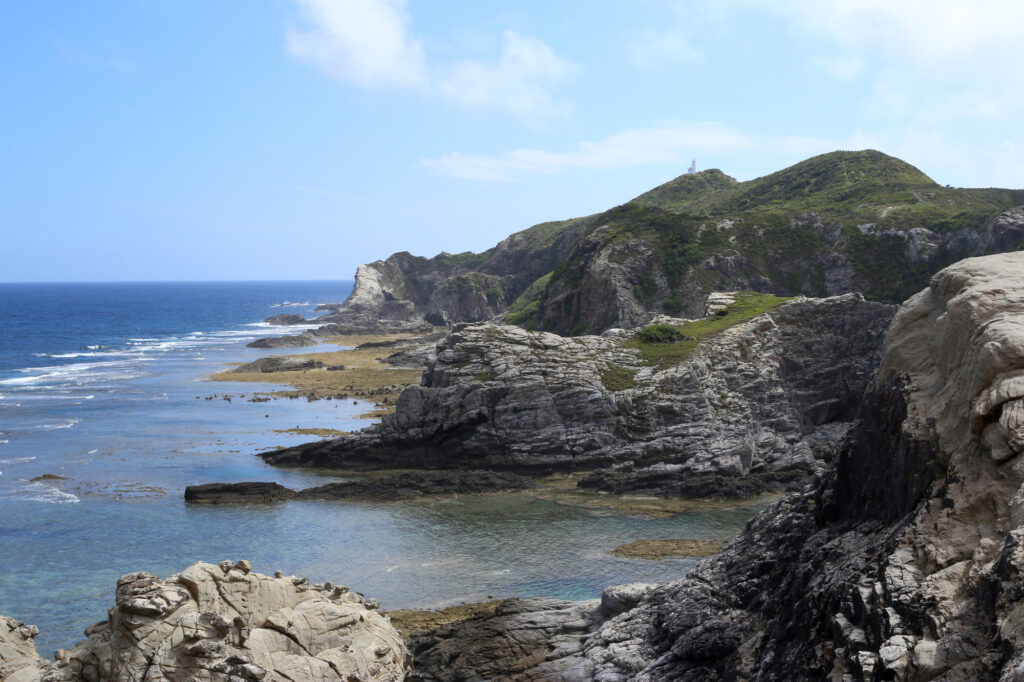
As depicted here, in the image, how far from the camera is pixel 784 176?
123 meters

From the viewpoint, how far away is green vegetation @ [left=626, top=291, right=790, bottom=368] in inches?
1889

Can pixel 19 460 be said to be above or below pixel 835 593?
below

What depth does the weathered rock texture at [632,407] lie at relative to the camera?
42.8m

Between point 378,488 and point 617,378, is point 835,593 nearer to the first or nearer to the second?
point 378,488

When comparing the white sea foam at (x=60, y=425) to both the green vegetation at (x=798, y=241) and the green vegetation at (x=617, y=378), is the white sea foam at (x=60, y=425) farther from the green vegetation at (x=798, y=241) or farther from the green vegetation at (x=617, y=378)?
the green vegetation at (x=798, y=241)

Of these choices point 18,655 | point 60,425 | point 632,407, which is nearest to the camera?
point 18,655

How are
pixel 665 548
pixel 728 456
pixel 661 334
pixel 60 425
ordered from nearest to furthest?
1. pixel 665 548
2. pixel 728 456
3. pixel 661 334
4. pixel 60 425

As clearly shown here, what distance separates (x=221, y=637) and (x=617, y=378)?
102ft

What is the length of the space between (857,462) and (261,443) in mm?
42031

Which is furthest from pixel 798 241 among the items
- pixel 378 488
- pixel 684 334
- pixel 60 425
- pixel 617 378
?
pixel 60 425

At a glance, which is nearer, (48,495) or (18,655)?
(18,655)

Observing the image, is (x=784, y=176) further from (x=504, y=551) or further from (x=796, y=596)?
(x=796, y=596)

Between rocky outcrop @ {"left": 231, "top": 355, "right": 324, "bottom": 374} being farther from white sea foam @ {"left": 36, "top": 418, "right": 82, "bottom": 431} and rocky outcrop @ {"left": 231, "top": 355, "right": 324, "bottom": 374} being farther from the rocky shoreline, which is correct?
the rocky shoreline

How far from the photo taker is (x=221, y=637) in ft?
58.0
